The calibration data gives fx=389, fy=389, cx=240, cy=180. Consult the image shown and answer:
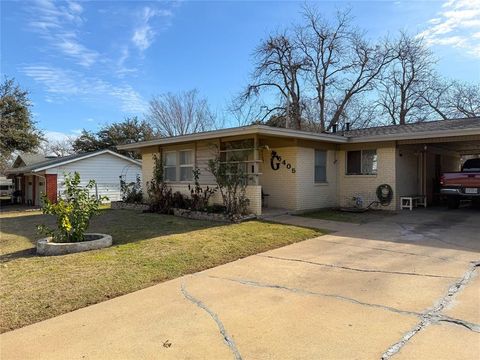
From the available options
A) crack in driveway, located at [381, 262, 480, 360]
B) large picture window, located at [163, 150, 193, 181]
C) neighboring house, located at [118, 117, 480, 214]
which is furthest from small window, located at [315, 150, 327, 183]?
crack in driveway, located at [381, 262, 480, 360]

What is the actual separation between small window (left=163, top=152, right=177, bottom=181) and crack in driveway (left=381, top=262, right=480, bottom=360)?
12.3 m

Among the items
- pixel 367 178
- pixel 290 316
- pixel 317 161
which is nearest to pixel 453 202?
pixel 367 178

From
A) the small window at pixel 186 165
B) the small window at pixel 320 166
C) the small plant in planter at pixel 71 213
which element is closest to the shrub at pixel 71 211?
the small plant in planter at pixel 71 213

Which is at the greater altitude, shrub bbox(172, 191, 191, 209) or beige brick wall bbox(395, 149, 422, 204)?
beige brick wall bbox(395, 149, 422, 204)

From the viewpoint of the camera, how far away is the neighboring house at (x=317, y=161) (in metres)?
12.4

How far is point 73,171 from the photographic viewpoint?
2266 centimetres

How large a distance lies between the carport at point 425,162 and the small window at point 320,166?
8.24 feet

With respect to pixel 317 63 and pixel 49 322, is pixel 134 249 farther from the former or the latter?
pixel 317 63

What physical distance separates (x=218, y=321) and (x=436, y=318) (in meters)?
2.22

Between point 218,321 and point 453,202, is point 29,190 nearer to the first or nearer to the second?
point 453,202

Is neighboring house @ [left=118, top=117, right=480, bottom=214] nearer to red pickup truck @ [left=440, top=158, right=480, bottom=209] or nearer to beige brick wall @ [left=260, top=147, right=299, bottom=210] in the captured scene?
beige brick wall @ [left=260, top=147, right=299, bottom=210]

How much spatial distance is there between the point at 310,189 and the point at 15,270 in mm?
9534

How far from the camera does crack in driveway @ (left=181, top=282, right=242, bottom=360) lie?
3416mm

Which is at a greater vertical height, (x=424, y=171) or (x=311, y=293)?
(x=424, y=171)
